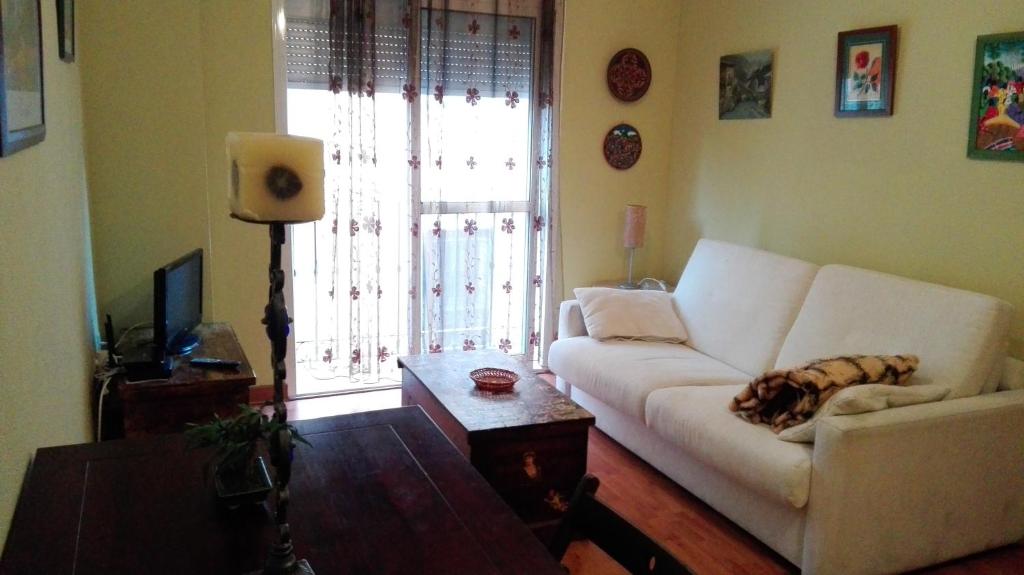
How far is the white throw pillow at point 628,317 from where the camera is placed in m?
3.87

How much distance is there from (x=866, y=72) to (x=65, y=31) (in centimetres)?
315

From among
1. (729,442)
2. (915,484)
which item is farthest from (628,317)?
(915,484)

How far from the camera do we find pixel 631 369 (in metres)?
3.44

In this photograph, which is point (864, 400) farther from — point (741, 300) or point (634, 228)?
point (634, 228)

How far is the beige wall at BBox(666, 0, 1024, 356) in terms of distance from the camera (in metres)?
3.03

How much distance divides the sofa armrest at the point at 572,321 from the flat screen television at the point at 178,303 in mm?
1751

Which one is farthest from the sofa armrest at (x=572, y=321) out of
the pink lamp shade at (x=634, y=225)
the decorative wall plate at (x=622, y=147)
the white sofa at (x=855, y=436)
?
the decorative wall plate at (x=622, y=147)

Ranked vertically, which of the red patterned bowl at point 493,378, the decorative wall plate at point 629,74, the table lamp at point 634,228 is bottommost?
the red patterned bowl at point 493,378

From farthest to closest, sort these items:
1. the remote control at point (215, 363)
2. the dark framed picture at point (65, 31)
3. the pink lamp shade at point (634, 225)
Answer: the pink lamp shade at point (634, 225) → the remote control at point (215, 363) → the dark framed picture at point (65, 31)

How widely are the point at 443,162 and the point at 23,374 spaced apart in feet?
10.3

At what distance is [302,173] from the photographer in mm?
1125

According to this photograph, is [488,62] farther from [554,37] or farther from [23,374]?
[23,374]

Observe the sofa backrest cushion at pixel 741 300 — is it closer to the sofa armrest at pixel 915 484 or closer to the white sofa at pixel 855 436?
the white sofa at pixel 855 436

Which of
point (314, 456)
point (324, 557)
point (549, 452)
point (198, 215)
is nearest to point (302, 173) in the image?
point (324, 557)
